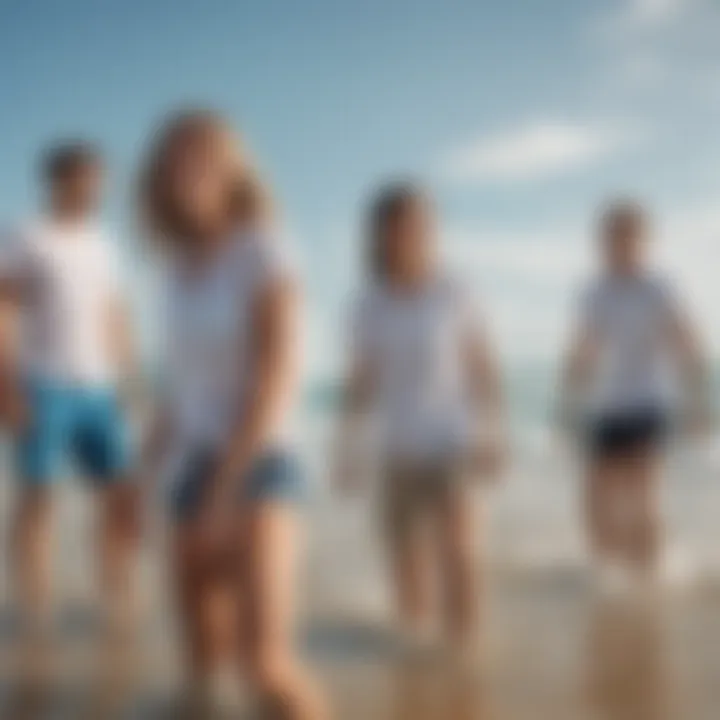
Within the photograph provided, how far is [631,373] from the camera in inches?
117

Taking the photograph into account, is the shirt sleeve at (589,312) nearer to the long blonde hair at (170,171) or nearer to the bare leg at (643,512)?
the bare leg at (643,512)

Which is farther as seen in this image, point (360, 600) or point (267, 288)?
point (360, 600)

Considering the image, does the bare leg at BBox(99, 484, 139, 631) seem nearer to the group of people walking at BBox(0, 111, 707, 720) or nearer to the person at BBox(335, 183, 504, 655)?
the group of people walking at BBox(0, 111, 707, 720)

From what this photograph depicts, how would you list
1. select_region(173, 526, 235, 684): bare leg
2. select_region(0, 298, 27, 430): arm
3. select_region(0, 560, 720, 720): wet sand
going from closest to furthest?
select_region(173, 526, 235, 684): bare leg < select_region(0, 560, 720, 720): wet sand < select_region(0, 298, 27, 430): arm

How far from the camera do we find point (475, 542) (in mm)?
2412

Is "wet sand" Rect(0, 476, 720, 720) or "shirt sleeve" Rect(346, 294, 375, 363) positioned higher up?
"shirt sleeve" Rect(346, 294, 375, 363)

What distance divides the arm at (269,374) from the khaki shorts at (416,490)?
0.71m

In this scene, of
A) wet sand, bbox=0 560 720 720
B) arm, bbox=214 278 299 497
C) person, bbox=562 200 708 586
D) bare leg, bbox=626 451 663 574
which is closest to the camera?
arm, bbox=214 278 299 497

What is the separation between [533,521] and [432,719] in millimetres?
1802

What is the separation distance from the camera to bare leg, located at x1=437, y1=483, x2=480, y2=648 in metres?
2.36

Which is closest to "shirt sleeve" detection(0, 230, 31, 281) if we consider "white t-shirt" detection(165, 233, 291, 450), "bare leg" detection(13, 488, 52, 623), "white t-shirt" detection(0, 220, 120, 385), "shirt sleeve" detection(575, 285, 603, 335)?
"white t-shirt" detection(0, 220, 120, 385)

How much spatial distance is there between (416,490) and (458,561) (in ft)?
0.50

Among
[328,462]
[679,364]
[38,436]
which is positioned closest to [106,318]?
[38,436]

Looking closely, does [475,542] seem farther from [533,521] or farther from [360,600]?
[533,521]
